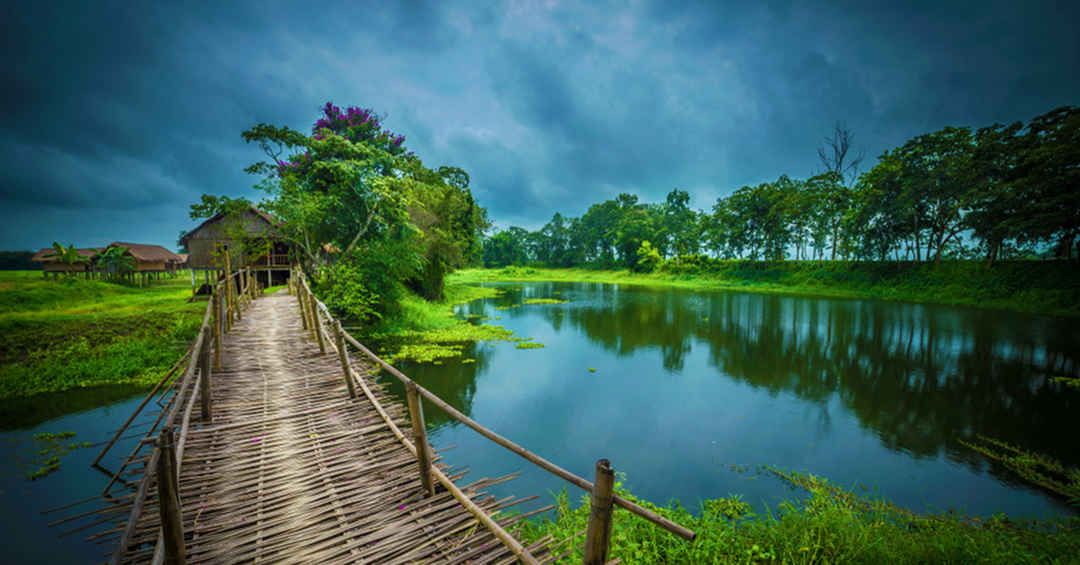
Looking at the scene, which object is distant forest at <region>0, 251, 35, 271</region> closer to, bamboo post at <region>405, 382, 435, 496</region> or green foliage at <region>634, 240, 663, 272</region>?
bamboo post at <region>405, 382, 435, 496</region>

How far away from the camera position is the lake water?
5.29 metres

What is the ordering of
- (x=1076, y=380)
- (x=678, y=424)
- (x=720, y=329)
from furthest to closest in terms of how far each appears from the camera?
(x=720, y=329), (x=1076, y=380), (x=678, y=424)

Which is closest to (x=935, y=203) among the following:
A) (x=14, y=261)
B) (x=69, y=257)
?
(x=69, y=257)

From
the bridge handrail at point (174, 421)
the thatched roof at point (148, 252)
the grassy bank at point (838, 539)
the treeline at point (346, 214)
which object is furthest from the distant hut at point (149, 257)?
the grassy bank at point (838, 539)

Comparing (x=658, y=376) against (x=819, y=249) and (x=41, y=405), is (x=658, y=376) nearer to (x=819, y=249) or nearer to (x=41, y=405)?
(x=41, y=405)

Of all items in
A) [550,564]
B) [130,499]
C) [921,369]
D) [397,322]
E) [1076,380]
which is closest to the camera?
[550,564]

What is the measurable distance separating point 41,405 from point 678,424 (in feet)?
42.7

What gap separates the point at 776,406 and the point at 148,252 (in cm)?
5052

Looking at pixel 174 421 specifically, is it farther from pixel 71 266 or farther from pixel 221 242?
pixel 71 266

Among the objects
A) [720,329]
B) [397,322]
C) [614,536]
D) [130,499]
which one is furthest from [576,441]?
[720,329]

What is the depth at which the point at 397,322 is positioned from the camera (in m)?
15.0

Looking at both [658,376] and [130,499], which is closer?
[130,499]

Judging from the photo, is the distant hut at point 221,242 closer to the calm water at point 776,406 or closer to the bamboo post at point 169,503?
the calm water at point 776,406

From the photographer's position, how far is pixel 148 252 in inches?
1346
